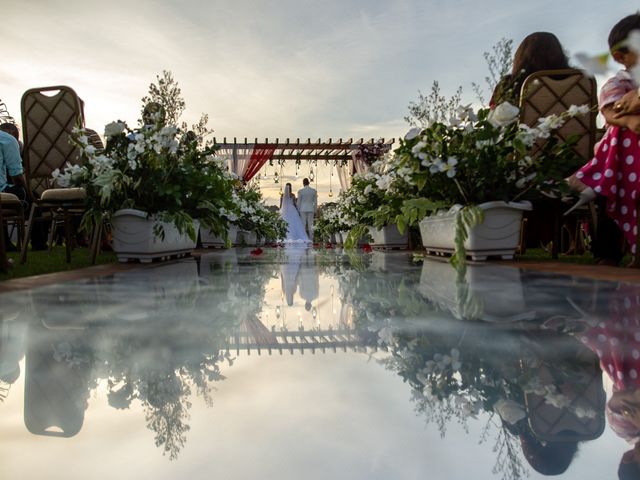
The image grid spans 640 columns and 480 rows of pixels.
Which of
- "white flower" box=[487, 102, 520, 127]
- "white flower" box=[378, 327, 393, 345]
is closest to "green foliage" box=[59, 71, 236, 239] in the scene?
"white flower" box=[487, 102, 520, 127]

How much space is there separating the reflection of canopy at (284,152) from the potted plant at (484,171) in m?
10.7

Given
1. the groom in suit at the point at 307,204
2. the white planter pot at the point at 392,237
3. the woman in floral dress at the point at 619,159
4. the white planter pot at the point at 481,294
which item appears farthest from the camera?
the groom in suit at the point at 307,204

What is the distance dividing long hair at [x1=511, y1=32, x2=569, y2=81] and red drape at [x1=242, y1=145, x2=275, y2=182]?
401 inches

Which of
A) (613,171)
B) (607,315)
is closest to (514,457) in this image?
(607,315)

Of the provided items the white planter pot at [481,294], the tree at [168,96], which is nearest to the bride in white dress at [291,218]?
the tree at [168,96]

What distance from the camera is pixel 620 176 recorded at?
2.85 meters

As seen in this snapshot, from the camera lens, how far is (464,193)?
3.43 metres

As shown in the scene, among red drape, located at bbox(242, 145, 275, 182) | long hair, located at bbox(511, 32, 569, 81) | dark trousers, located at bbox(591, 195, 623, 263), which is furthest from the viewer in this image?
red drape, located at bbox(242, 145, 275, 182)

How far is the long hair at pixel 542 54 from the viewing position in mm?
4945

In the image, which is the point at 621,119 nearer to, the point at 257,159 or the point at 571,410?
the point at 571,410

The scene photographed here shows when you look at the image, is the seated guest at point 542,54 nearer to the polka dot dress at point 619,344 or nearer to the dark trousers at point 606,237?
the dark trousers at point 606,237

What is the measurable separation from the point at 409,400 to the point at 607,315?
0.83 metres

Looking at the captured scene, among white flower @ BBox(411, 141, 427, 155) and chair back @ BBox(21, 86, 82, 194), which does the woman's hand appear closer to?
white flower @ BBox(411, 141, 427, 155)

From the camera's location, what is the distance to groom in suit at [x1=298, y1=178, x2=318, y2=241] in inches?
497
